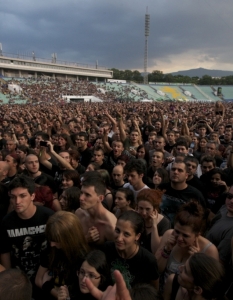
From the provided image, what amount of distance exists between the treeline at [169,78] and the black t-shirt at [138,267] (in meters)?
94.2

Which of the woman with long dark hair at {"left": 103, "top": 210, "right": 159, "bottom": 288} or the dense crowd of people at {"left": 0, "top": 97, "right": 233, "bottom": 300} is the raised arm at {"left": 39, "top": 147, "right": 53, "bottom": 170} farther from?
the woman with long dark hair at {"left": 103, "top": 210, "right": 159, "bottom": 288}

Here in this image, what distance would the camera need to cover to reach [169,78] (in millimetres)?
95375

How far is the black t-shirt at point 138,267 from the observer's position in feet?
7.35

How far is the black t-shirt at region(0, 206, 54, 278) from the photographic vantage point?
2.65 meters

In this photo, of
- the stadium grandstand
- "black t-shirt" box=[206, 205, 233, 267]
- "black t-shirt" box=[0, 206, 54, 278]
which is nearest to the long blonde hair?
"black t-shirt" box=[0, 206, 54, 278]

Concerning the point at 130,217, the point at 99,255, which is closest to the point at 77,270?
the point at 99,255

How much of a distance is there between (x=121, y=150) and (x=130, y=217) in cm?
329

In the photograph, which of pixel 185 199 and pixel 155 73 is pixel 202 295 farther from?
pixel 155 73

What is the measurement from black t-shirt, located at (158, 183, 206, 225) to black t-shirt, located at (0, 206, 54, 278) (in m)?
1.61

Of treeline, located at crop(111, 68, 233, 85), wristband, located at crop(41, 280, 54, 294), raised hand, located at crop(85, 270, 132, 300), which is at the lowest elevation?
wristband, located at crop(41, 280, 54, 294)

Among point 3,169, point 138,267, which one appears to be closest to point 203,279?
point 138,267

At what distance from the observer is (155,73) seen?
345 feet

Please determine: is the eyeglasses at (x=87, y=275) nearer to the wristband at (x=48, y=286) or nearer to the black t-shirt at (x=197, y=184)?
the wristband at (x=48, y=286)

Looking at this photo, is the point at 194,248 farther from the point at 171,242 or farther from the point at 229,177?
the point at 229,177
